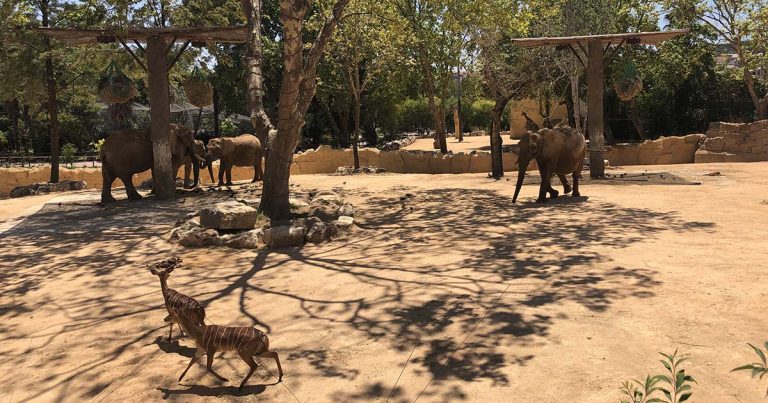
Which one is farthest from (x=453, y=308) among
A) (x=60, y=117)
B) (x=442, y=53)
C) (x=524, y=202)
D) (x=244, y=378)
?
(x=60, y=117)

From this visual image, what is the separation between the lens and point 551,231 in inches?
349

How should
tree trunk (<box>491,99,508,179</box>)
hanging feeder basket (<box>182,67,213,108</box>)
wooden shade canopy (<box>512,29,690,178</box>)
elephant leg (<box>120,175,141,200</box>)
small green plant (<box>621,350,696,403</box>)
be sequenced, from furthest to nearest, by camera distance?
tree trunk (<box>491,99,508,179</box>) < wooden shade canopy (<box>512,29,690,178</box>) < hanging feeder basket (<box>182,67,213,108</box>) < elephant leg (<box>120,175,141,200</box>) < small green plant (<box>621,350,696,403</box>)

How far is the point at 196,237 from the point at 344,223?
243 cm

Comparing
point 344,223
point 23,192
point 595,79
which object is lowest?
point 344,223

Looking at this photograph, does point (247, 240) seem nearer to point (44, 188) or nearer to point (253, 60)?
point (253, 60)

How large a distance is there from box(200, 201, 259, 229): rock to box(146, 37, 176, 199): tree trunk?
4.72 metres

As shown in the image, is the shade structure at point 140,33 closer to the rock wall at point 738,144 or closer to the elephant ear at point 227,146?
the elephant ear at point 227,146

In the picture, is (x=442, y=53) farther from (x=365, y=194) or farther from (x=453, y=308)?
(x=453, y=308)

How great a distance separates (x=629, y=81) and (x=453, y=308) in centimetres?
1255

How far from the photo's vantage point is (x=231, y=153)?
17.7 m

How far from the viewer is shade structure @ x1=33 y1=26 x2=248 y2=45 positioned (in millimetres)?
12311

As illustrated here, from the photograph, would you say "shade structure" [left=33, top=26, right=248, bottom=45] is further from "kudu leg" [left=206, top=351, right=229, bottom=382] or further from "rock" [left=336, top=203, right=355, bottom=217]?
"kudu leg" [left=206, top=351, right=229, bottom=382]

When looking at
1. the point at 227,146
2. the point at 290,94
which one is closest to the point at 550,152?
the point at 290,94

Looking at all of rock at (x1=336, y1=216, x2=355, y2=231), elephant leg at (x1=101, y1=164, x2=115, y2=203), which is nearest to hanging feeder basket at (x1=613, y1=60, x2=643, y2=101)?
rock at (x1=336, y1=216, x2=355, y2=231)
